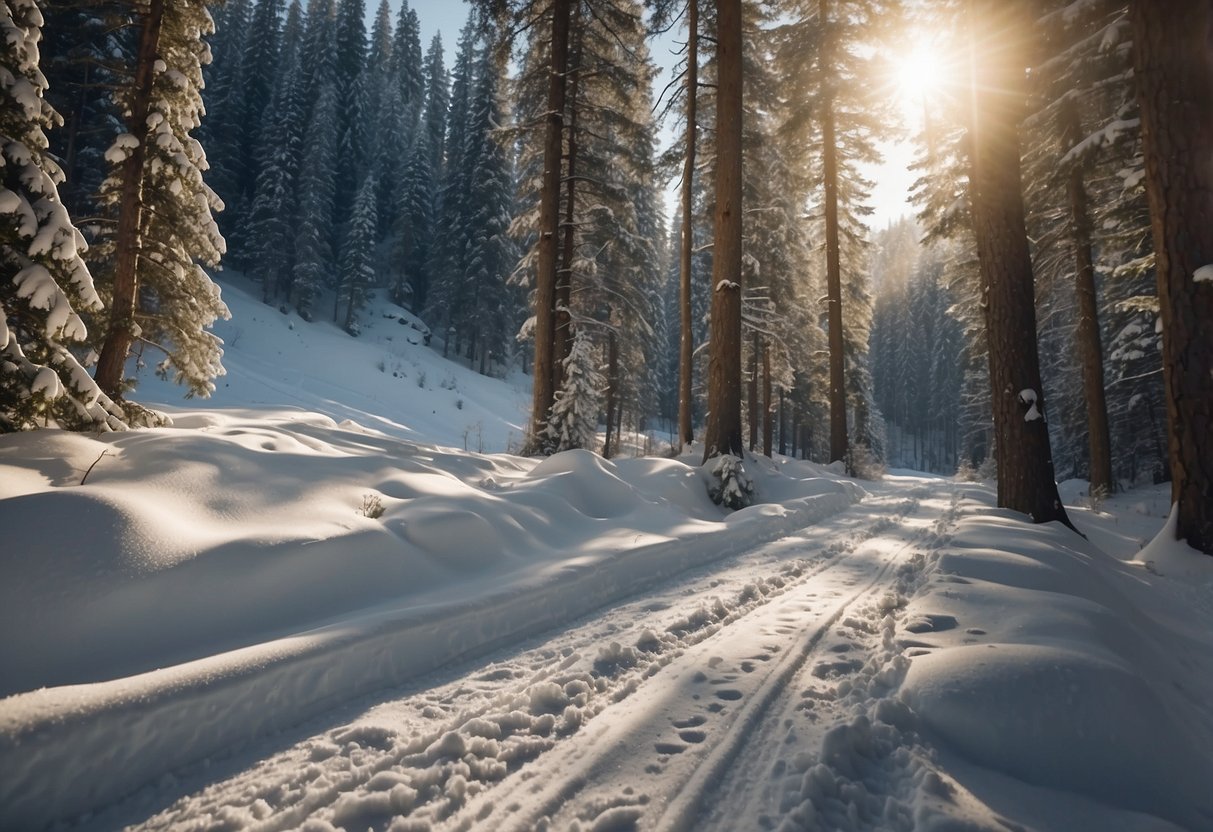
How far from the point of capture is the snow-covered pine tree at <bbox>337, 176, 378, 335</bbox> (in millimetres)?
34344

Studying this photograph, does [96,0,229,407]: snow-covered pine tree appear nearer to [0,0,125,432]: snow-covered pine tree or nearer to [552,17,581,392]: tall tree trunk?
[0,0,125,432]: snow-covered pine tree

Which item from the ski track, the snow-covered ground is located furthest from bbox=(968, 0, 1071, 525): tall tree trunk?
the ski track

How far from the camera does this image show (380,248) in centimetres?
4503

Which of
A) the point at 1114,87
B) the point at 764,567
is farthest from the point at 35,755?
the point at 1114,87

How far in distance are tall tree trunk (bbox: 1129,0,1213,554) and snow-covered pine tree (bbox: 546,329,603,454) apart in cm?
866

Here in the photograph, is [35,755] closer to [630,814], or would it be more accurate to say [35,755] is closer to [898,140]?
[630,814]

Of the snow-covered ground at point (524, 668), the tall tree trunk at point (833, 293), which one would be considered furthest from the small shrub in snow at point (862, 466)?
the snow-covered ground at point (524, 668)

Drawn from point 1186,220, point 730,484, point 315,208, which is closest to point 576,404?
point 730,484

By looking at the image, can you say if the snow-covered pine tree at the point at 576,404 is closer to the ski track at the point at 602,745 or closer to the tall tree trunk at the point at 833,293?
the tall tree trunk at the point at 833,293

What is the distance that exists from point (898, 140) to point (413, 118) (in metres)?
53.2

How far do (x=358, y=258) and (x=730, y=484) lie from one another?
34.8 meters

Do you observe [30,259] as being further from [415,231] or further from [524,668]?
[415,231]

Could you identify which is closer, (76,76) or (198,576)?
(198,576)

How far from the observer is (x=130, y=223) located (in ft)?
18.9
